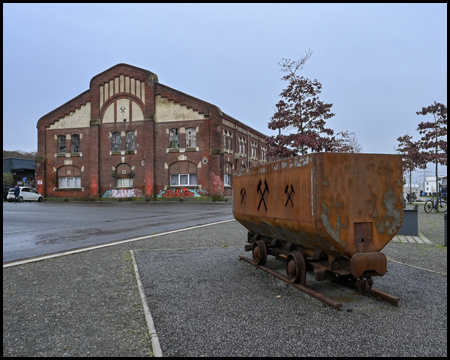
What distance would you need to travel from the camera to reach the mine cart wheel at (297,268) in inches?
211

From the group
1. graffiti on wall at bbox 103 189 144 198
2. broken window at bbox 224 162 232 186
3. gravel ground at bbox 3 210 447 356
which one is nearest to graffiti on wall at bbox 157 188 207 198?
graffiti on wall at bbox 103 189 144 198

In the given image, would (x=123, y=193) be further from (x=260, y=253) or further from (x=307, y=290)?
(x=307, y=290)

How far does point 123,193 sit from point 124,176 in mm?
1728

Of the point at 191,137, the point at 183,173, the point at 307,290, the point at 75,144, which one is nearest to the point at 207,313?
the point at 307,290

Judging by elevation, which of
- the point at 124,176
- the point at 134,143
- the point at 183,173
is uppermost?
the point at 134,143

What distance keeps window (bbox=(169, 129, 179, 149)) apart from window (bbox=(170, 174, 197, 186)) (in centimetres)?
289

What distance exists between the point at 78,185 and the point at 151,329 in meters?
38.7

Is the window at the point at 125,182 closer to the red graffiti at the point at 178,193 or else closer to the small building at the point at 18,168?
the red graffiti at the point at 178,193

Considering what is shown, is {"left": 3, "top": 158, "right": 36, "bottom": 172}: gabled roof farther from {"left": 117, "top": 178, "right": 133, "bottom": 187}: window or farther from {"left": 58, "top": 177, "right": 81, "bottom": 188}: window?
{"left": 117, "top": 178, "right": 133, "bottom": 187}: window

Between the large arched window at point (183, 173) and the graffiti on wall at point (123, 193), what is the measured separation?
11.6ft

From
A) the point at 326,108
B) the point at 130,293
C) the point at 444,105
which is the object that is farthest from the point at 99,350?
the point at 444,105

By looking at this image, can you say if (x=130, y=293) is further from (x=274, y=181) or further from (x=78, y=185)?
(x=78, y=185)

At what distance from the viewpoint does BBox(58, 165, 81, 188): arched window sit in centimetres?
3959

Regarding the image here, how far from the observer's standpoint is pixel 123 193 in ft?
122
